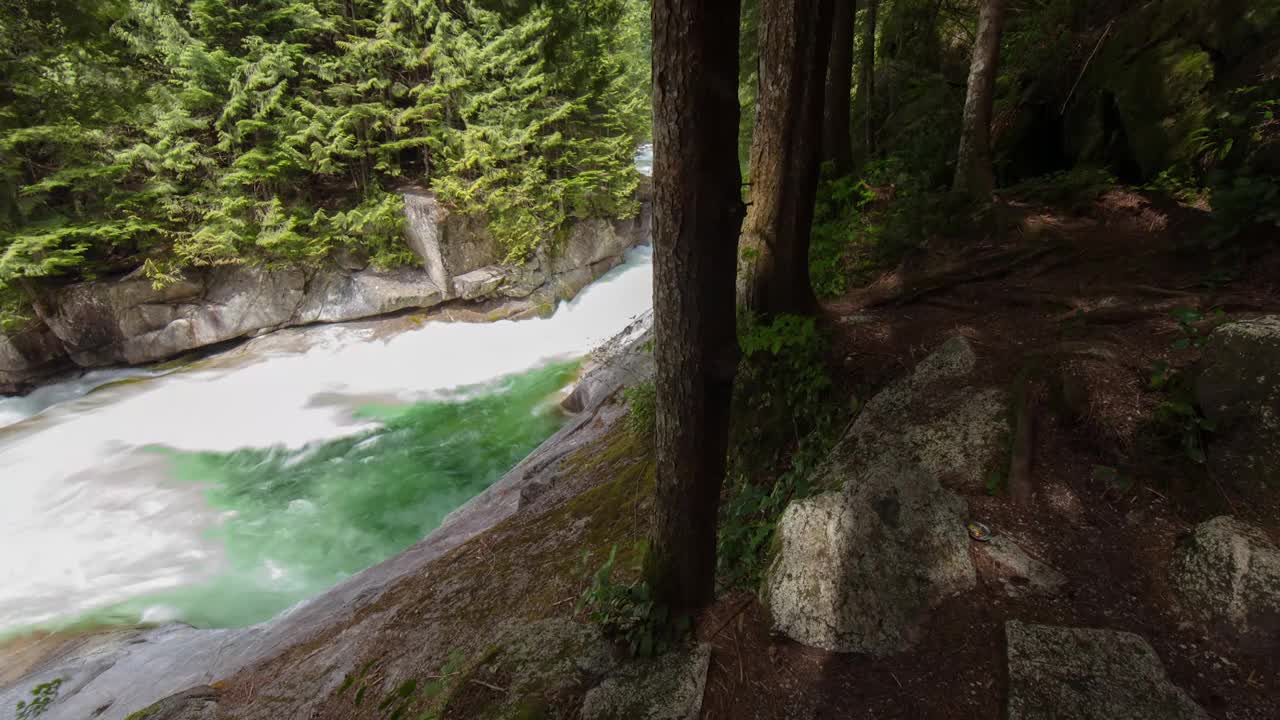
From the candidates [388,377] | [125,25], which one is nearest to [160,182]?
[125,25]

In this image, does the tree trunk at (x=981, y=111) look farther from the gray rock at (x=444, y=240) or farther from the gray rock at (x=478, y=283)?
the gray rock at (x=444, y=240)

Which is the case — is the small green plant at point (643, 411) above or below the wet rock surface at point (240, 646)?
above

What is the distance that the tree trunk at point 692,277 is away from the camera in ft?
6.15

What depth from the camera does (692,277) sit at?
2180mm

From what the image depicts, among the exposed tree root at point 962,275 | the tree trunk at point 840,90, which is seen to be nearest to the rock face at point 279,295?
the tree trunk at point 840,90

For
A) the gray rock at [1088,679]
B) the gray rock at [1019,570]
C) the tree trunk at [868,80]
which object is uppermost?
the tree trunk at [868,80]

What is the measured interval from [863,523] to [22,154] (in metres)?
20.2

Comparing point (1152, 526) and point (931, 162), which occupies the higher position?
point (931, 162)

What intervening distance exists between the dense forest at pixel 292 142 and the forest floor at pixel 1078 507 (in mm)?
11521

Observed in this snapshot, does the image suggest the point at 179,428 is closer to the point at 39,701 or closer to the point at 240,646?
the point at 39,701

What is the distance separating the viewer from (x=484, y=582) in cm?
425

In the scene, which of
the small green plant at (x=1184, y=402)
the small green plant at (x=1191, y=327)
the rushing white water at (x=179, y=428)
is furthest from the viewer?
the rushing white water at (x=179, y=428)

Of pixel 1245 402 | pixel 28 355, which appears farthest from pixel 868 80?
pixel 28 355

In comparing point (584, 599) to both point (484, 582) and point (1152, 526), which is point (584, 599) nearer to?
point (484, 582)
